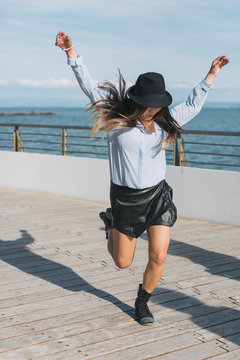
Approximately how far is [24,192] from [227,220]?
157 inches

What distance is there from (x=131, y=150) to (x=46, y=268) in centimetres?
188

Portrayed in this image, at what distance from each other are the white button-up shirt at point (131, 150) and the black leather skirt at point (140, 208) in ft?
0.18

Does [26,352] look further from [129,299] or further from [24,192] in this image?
[24,192]

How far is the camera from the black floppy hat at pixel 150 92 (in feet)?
9.73

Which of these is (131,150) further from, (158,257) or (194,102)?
(158,257)

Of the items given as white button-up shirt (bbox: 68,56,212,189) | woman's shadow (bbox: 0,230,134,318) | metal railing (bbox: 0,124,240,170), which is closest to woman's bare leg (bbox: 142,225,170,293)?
white button-up shirt (bbox: 68,56,212,189)

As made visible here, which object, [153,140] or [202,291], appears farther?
[202,291]

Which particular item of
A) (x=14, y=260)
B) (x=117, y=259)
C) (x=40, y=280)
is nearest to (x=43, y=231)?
(x=14, y=260)

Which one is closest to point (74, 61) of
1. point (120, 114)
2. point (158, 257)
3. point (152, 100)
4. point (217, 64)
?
point (120, 114)

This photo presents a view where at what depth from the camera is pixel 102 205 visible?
7.88m

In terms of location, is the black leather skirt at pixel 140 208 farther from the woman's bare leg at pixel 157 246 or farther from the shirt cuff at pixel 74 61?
the shirt cuff at pixel 74 61

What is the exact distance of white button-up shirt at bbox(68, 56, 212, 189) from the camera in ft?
10.1

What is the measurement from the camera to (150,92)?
299 cm

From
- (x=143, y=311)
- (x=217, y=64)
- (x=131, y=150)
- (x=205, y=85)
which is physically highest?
(x=217, y=64)
